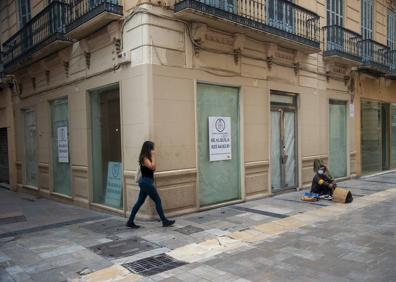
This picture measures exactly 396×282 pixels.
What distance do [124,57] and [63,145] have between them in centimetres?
372

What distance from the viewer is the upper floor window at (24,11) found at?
11.8m

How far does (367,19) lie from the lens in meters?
14.1

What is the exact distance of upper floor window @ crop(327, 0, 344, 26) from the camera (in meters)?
12.1

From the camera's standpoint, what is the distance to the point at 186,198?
7676 mm

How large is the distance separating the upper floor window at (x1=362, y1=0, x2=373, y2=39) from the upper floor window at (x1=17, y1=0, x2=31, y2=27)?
11658mm

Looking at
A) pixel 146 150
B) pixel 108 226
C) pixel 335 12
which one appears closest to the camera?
pixel 146 150

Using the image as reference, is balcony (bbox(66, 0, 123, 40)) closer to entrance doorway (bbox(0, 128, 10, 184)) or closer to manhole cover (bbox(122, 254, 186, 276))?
manhole cover (bbox(122, 254, 186, 276))

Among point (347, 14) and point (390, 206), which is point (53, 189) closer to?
point (390, 206)

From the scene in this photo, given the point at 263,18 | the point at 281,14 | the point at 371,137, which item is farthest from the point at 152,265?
the point at 371,137

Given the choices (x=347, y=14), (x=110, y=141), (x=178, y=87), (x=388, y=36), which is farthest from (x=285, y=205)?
(x=388, y=36)

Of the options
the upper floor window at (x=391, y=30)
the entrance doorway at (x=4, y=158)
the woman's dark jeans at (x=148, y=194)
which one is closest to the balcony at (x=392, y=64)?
the upper floor window at (x=391, y=30)

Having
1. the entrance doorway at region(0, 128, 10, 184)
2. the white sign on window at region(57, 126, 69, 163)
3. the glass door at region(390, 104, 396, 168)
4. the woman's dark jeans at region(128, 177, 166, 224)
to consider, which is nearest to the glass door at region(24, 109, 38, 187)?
the entrance doorway at region(0, 128, 10, 184)

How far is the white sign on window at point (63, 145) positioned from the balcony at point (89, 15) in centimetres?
263

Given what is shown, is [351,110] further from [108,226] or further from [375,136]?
[108,226]
